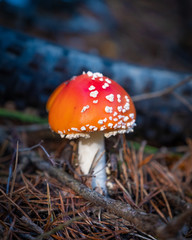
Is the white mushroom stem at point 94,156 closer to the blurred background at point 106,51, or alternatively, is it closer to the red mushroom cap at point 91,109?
the red mushroom cap at point 91,109

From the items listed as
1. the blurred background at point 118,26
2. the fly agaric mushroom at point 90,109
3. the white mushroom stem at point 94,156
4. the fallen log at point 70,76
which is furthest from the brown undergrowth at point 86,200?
the blurred background at point 118,26

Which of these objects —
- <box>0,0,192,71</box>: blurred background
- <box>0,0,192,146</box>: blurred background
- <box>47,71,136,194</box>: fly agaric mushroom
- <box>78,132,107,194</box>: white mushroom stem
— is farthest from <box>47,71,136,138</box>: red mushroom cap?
<box>0,0,192,71</box>: blurred background

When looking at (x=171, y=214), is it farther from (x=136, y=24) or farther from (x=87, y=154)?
(x=136, y=24)

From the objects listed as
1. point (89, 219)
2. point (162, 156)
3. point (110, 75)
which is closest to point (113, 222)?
point (89, 219)

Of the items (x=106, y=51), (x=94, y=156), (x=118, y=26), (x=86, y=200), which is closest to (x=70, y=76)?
(x=94, y=156)

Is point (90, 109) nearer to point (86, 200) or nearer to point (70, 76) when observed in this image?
point (86, 200)
